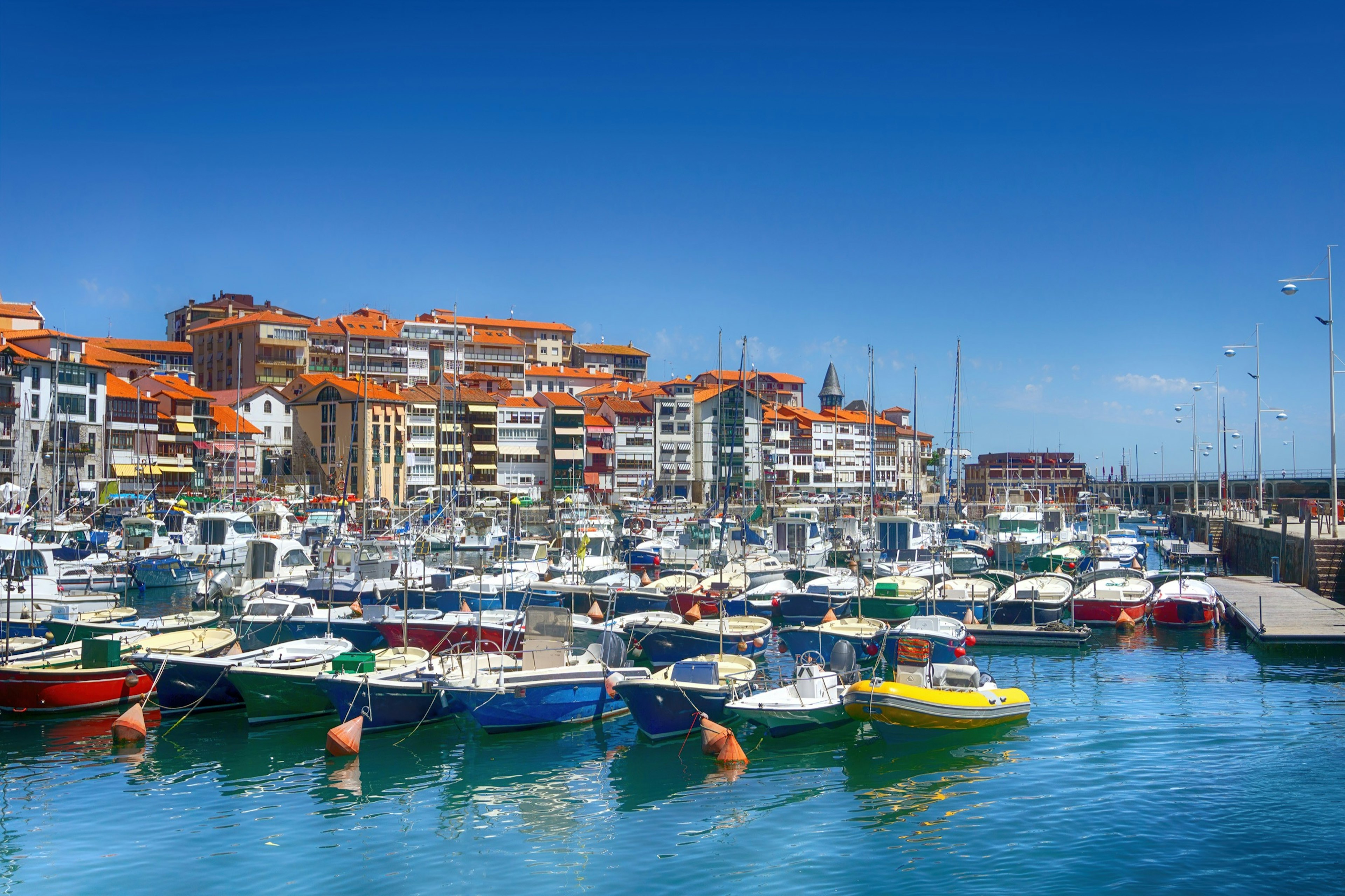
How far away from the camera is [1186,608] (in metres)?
43.4

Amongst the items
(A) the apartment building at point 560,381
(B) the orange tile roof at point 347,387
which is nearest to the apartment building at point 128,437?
(B) the orange tile roof at point 347,387

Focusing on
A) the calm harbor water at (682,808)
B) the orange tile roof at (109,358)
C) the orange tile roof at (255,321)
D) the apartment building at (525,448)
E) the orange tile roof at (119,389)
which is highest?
the orange tile roof at (255,321)

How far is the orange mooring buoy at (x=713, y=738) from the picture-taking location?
24.6 meters

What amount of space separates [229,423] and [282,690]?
302 feet

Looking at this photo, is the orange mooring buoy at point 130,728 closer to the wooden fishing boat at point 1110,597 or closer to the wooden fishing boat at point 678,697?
the wooden fishing boat at point 678,697

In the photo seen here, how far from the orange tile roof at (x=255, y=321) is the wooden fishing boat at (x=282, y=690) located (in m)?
115

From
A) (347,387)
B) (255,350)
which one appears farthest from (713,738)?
(255,350)

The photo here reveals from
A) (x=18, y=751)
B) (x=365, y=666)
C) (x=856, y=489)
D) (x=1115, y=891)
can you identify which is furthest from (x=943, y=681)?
(x=856, y=489)

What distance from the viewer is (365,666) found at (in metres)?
27.8

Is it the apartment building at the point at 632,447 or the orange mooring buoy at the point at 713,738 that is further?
the apartment building at the point at 632,447

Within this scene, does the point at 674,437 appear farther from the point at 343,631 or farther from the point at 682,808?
the point at 682,808

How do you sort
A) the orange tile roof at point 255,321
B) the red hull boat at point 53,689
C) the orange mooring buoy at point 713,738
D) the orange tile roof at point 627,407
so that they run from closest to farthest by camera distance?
the orange mooring buoy at point 713,738 → the red hull boat at point 53,689 → the orange tile roof at point 627,407 → the orange tile roof at point 255,321

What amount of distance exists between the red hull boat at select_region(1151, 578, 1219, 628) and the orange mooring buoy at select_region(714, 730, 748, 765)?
25885mm

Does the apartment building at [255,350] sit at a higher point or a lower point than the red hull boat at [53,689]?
higher
